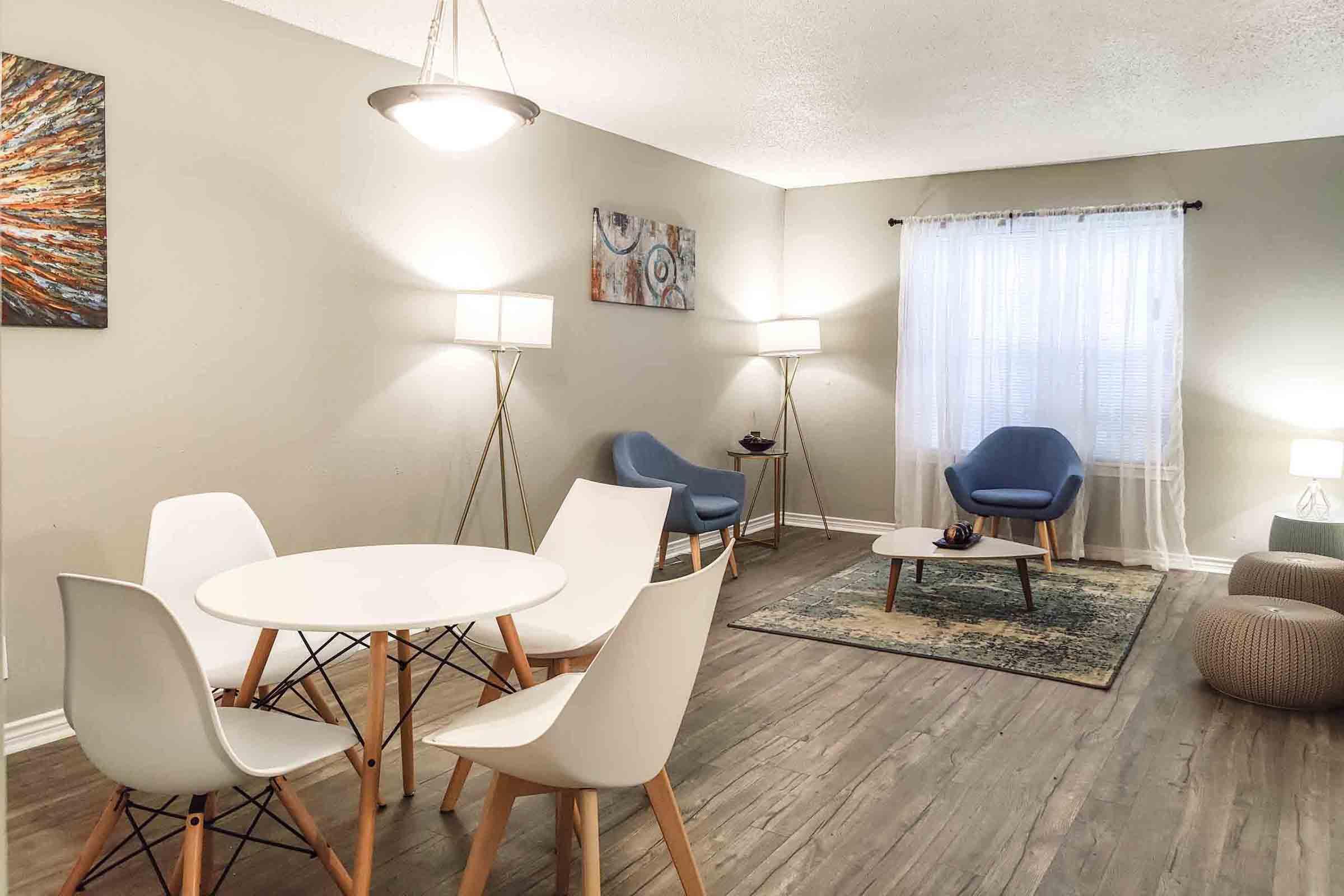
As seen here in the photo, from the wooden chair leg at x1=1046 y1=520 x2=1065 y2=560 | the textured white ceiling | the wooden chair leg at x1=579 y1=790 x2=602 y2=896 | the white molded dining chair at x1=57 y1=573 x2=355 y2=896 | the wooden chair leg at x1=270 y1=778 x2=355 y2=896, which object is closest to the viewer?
the white molded dining chair at x1=57 y1=573 x2=355 y2=896

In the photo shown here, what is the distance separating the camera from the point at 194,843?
197 centimetres

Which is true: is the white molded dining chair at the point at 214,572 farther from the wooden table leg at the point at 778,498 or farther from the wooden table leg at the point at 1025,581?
the wooden table leg at the point at 778,498

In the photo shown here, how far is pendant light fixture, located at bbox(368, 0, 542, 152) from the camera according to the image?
8.30 feet

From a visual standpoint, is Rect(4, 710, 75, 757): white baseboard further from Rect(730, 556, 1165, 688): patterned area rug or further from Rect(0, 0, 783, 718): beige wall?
Rect(730, 556, 1165, 688): patterned area rug

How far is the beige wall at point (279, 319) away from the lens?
128 inches

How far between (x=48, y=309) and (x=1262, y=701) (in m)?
4.31

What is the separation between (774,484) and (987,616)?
216 cm

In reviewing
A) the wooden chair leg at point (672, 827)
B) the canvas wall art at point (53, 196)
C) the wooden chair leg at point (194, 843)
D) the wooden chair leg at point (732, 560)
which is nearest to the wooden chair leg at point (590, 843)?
the wooden chair leg at point (672, 827)

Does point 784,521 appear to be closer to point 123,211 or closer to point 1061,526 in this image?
point 1061,526

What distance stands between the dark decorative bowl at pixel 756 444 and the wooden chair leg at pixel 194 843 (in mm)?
4918

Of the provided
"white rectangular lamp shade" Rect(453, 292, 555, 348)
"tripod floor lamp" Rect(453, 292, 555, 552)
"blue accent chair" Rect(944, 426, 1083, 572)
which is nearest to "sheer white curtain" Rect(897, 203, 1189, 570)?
"blue accent chair" Rect(944, 426, 1083, 572)

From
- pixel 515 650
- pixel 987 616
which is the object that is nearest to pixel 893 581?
pixel 987 616

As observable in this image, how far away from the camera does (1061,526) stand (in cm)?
636

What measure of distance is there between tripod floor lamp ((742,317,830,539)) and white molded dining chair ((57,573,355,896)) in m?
4.86
